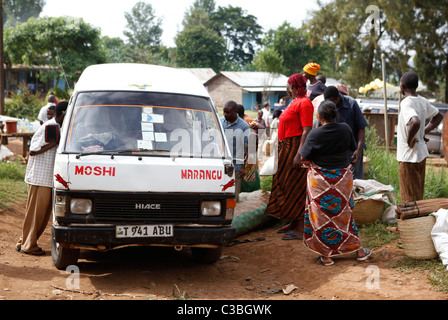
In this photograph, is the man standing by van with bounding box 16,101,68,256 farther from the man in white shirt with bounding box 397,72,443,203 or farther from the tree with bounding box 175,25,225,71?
the tree with bounding box 175,25,225,71

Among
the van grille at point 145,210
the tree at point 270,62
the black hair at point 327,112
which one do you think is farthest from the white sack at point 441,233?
the tree at point 270,62

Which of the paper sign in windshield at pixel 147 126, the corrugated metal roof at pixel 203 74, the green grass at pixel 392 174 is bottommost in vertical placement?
the green grass at pixel 392 174

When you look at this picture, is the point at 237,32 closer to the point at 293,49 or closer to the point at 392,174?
the point at 293,49

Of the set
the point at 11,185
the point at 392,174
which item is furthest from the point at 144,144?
the point at 11,185

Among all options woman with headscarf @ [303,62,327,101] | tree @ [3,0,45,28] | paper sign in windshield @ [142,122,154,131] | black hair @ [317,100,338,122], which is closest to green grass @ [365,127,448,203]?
woman with headscarf @ [303,62,327,101]

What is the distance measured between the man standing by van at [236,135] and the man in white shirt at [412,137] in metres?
2.28

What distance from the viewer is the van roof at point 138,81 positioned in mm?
5887

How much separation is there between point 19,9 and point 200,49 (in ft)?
154

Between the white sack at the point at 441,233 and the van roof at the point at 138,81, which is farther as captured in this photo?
the van roof at the point at 138,81

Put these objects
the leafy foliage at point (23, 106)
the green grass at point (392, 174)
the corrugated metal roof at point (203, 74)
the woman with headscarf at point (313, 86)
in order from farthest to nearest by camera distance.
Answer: the corrugated metal roof at point (203, 74) → the leafy foliage at point (23, 106) → the green grass at point (392, 174) → the woman with headscarf at point (313, 86)

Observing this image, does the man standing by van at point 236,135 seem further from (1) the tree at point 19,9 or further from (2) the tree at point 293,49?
(1) the tree at point 19,9

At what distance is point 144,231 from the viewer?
16.6ft
